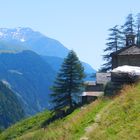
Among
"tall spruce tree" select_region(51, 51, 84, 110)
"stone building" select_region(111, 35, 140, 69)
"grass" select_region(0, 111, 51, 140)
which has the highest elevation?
"stone building" select_region(111, 35, 140, 69)

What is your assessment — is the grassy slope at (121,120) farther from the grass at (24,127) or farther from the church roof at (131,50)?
the grass at (24,127)

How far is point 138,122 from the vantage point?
612 inches

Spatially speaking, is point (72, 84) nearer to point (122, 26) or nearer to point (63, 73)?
point (63, 73)

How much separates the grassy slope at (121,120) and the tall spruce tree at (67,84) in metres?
46.9

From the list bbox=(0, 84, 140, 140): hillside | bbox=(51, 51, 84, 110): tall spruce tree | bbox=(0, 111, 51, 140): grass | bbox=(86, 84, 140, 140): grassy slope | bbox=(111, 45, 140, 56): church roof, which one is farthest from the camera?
bbox=(0, 111, 51, 140): grass

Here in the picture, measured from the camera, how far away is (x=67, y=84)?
6794 cm

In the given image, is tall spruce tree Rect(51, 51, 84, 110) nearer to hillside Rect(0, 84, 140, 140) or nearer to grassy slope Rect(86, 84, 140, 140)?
hillside Rect(0, 84, 140, 140)

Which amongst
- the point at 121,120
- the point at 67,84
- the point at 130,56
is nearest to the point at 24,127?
the point at 67,84

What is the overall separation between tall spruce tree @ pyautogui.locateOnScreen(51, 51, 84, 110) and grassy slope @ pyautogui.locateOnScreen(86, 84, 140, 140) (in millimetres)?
46914

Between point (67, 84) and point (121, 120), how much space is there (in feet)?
168

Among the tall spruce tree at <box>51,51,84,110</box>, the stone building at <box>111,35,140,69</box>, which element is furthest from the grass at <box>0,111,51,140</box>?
the stone building at <box>111,35,140,69</box>

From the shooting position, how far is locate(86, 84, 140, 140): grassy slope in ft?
49.2

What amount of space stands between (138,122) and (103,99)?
803cm

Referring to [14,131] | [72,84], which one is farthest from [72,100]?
[14,131]
